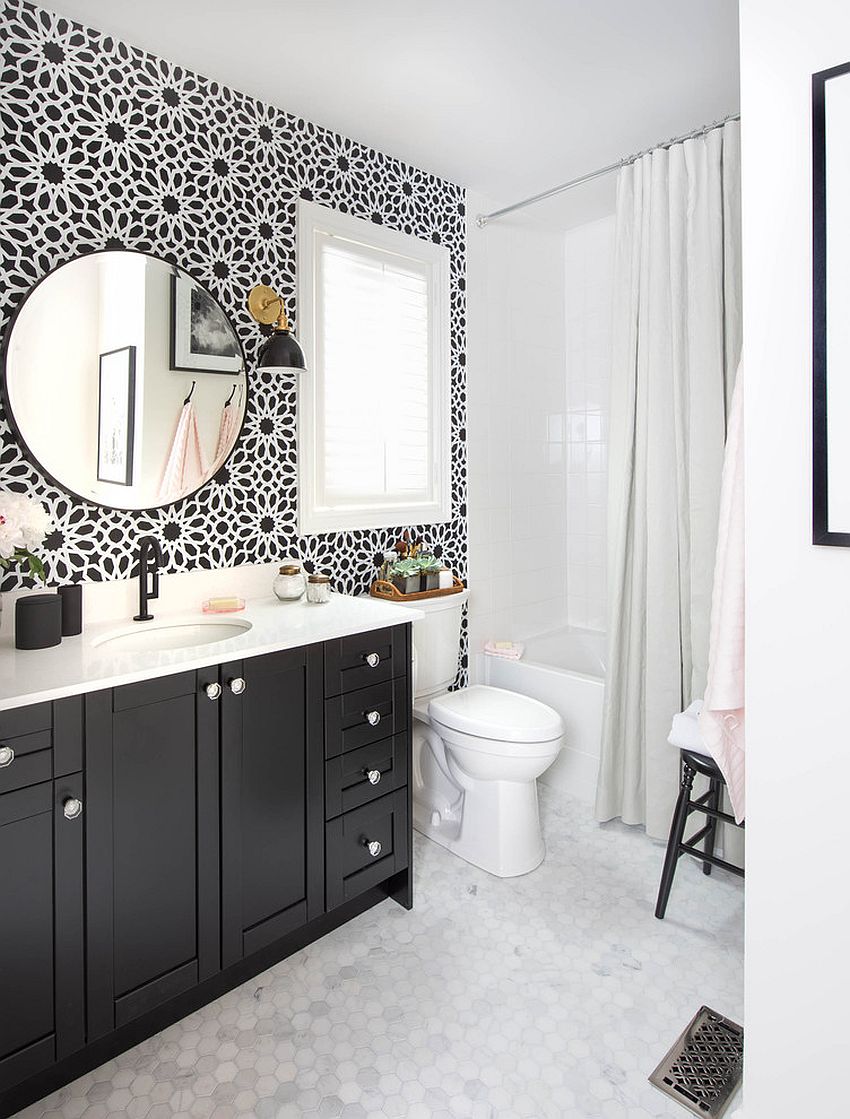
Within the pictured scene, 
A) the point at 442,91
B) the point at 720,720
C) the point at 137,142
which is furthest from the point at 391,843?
the point at 442,91

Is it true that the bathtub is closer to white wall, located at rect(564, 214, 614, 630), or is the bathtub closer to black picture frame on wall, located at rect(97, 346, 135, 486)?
white wall, located at rect(564, 214, 614, 630)

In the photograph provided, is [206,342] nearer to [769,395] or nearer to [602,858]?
[769,395]

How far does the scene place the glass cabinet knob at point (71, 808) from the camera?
142cm

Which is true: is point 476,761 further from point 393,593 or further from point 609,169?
point 609,169

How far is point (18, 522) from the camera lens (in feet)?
5.52

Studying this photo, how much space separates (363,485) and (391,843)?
130 cm

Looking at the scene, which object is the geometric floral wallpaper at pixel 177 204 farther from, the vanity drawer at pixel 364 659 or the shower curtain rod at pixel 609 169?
the vanity drawer at pixel 364 659

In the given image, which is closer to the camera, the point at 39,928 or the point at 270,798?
the point at 39,928

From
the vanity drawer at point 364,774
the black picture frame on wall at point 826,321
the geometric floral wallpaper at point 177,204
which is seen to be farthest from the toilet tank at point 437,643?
the black picture frame on wall at point 826,321

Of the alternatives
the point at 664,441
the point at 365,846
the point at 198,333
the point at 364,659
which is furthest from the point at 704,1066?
the point at 198,333

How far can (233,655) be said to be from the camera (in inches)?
66.0

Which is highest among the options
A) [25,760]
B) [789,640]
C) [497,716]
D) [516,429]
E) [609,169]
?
[609,169]

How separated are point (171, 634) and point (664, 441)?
179cm

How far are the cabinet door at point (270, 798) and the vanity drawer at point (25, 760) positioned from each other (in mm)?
399
